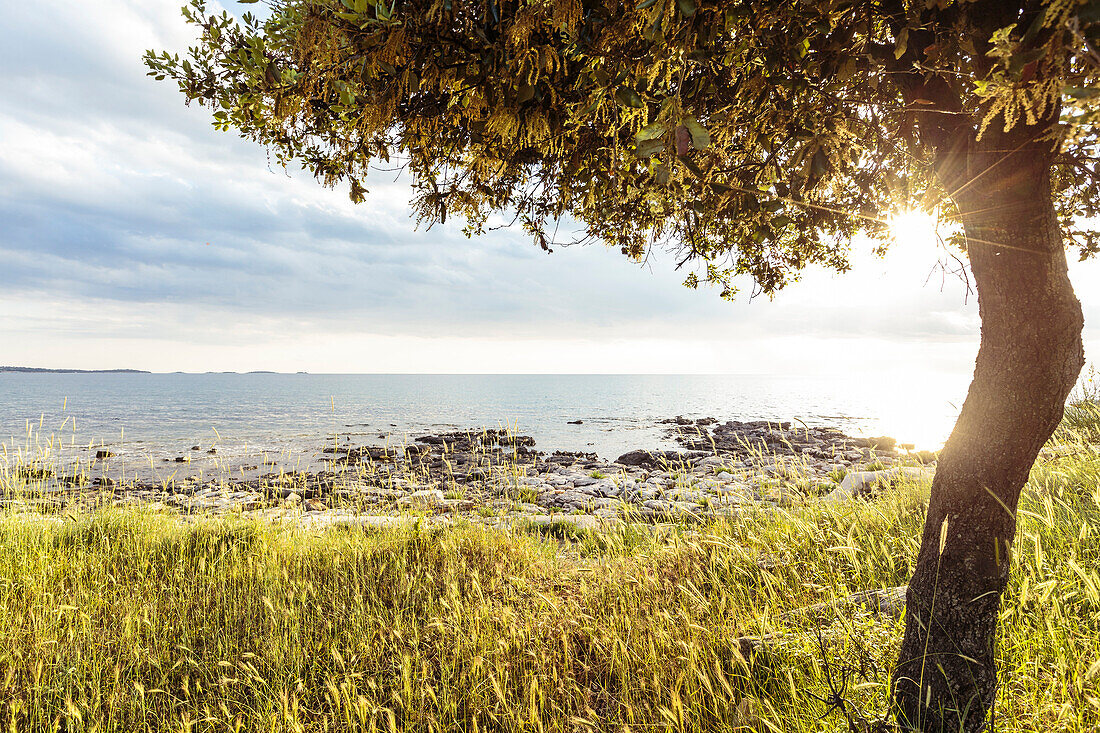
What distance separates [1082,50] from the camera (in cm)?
134

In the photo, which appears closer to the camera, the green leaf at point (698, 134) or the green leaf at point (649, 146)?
the green leaf at point (698, 134)

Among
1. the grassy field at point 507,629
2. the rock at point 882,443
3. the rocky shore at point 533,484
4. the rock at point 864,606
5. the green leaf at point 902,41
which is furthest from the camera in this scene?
the rock at point 882,443

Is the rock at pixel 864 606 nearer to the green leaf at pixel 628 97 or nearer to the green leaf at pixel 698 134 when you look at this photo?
the green leaf at pixel 698 134

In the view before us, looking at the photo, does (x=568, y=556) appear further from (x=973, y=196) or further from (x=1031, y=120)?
(x=1031, y=120)

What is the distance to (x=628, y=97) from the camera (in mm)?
1779

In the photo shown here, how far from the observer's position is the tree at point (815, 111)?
1.77m

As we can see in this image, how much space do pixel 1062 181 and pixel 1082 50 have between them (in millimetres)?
2921

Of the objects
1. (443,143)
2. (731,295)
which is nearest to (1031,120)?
(443,143)

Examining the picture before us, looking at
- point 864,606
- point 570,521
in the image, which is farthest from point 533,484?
point 864,606

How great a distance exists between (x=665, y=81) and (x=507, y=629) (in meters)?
3.76

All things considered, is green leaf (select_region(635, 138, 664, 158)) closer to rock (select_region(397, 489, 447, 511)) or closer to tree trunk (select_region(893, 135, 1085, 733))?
tree trunk (select_region(893, 135, 1085, 733))

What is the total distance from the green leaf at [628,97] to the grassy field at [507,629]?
2.46 m

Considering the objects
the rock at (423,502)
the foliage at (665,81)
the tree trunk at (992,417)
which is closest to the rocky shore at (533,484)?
the rock at (423,502)

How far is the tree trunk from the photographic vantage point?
87.0 inches
